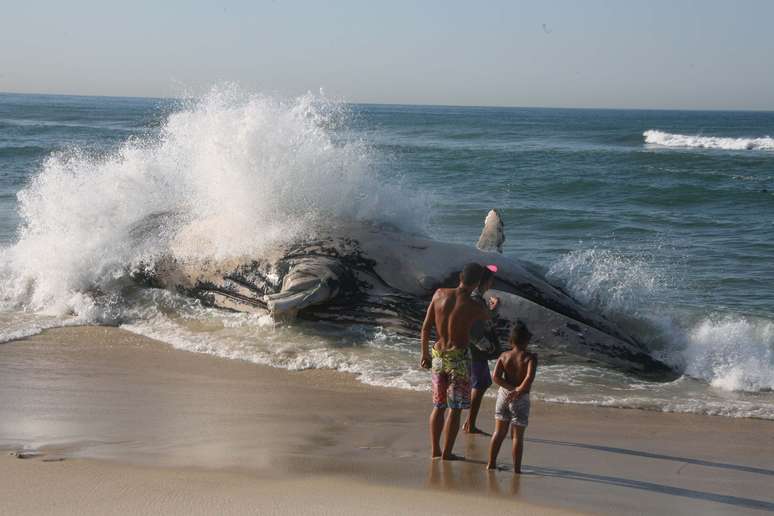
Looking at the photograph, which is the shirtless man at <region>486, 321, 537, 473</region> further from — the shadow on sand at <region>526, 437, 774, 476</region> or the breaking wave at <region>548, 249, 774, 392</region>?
the breaking wave at <region>548, 249, 774, 392</region>

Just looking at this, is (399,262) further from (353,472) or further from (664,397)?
(353,472)

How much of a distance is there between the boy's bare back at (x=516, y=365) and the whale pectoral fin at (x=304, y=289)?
160 inches

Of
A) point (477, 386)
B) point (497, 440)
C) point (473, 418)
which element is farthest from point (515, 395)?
point (477, 386)

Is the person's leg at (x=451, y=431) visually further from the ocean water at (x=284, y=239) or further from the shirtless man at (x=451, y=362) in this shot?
the ocean water at (x=284, y=239)

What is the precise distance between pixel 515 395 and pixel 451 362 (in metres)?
0.55

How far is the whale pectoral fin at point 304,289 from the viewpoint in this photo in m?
10.1

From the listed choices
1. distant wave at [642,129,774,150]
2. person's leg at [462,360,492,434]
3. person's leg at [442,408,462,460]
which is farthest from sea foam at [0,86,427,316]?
distant wave at [642,129,774,150]

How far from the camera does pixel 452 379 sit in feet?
21.7

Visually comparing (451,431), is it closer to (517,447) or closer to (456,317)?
(517,447)

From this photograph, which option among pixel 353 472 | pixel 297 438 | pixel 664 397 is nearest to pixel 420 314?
pixel 664 397

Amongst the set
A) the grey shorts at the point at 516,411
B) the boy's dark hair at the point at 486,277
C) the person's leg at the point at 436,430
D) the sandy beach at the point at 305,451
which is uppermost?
the boy's dark hair at the point at 486,277

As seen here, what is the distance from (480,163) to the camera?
3722cm

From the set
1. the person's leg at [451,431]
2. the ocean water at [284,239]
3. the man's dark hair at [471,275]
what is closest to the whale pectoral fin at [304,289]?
the ocean water at [284,239]

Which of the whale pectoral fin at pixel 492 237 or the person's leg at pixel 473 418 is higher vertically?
the whale pectoral fin at pixel 492 237
